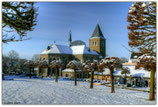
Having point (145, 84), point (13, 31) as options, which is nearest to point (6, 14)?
point (13, 31)

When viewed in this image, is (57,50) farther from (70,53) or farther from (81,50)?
(81,50)

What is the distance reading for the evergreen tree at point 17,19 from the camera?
5520 millimetres

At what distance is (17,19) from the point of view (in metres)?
5.57

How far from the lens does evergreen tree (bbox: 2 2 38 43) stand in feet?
18.1

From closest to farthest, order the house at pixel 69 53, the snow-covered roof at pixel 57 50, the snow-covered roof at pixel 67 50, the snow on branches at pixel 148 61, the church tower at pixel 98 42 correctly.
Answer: the snow on branches at pixel 148 61
the house at pixel 69 53
the snow-covered roof at pixel 57 50
the snow-covered roof at pixel 67 50
the church tower at pixel 98 42

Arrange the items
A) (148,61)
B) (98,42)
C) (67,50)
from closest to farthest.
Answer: (148,61) < (67,50) < (98,42)

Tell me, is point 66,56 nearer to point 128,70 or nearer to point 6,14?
point 128,70

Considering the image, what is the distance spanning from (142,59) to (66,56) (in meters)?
33.2

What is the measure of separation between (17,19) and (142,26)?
4408mm

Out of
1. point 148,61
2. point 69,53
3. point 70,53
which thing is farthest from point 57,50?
point 148,61

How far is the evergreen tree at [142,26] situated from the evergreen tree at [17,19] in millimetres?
3523

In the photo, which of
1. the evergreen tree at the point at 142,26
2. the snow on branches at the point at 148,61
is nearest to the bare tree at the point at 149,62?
the snow on branches at the point at 148,61

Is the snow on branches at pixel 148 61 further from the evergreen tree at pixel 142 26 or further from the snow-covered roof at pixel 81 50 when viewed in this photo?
the snow-covered roof at pixel 81 50

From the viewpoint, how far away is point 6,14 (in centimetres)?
559
